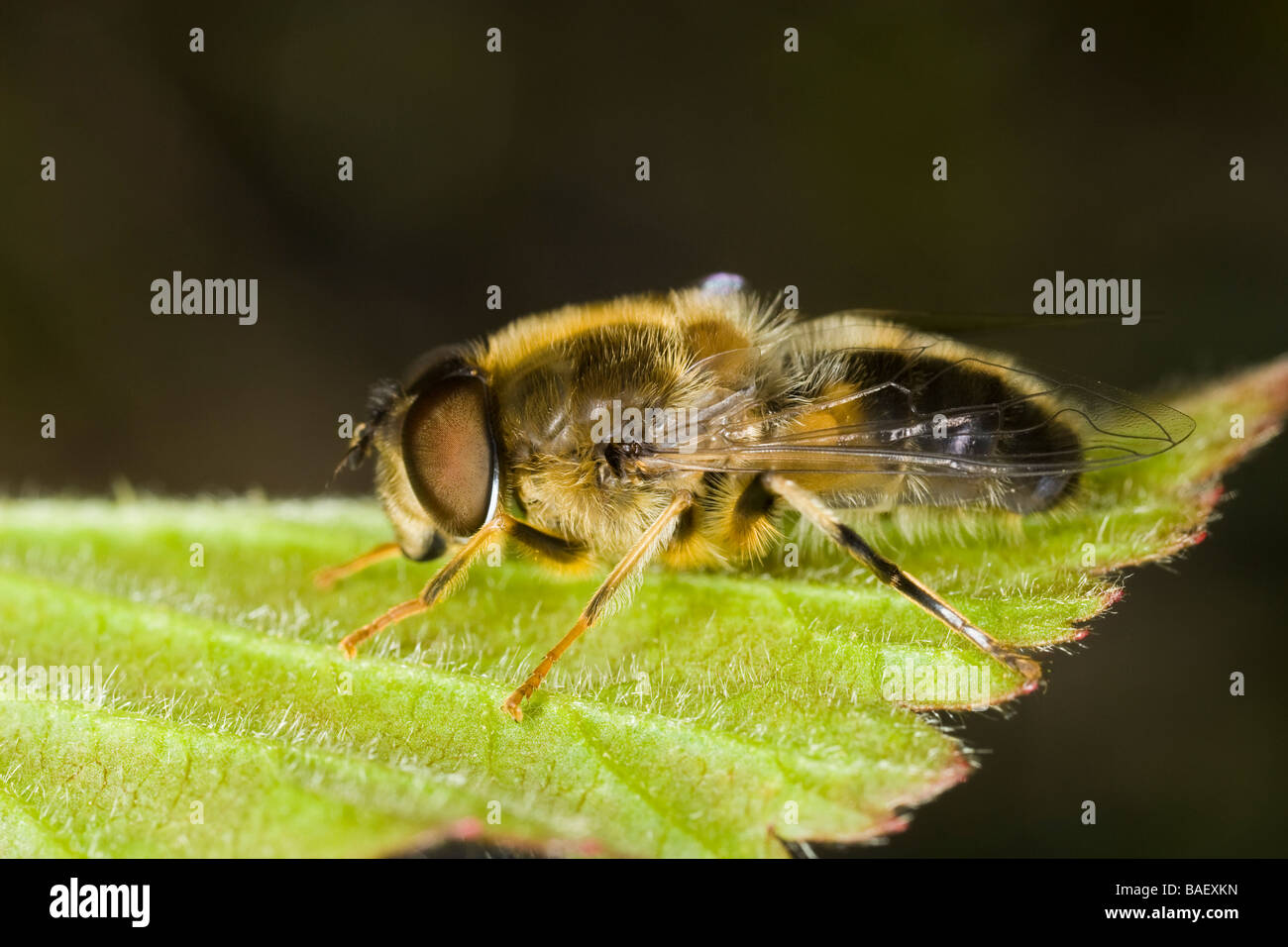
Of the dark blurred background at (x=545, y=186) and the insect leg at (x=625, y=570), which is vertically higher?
the dark blurred background at (x=545, y=186)

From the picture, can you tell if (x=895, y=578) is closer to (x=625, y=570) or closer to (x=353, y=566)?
(x=625, y=570)

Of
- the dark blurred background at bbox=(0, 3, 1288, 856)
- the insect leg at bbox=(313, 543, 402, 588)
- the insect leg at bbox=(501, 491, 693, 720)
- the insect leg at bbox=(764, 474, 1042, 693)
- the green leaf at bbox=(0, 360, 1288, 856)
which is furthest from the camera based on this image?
the dark blurred background at bbox=(0, 3, 1288, 856)

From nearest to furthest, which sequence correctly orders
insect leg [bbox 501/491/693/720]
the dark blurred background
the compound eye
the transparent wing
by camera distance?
insect leg [bbox 501/491/693/720], the transparent wing, the compound eye, the dark blurred background

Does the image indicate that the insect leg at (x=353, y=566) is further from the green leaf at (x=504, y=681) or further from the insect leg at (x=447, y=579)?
the insect leg at (x=447, y=579)

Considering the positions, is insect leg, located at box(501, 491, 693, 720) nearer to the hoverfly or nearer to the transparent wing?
the hoverfly

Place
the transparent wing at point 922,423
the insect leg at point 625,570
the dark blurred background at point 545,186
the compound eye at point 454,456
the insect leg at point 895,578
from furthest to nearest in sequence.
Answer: the dark blurred background at point 545,186 → the compound eye at point 454,456 → the transparent wing at point 922,423 → the insect leg at point 625,570 → the insect leg at point 895,578

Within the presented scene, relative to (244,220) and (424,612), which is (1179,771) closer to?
(424,612)

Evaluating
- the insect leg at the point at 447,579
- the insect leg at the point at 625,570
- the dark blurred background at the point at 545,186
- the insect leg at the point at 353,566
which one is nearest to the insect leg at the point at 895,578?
the insect leg at the point at 625,570

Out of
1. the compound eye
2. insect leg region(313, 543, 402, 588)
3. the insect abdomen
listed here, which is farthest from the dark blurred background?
the insect abdomen
